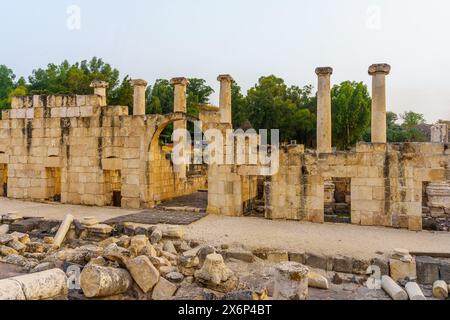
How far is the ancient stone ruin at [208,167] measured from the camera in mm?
11117

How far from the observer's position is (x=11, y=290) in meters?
5.61

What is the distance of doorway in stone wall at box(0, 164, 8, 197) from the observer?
17.6 meters

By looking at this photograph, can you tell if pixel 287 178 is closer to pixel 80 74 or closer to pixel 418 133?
pixel 80 74

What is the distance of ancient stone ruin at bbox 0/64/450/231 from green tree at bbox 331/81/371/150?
65.9 feet

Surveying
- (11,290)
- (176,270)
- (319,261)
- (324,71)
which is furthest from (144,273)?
(324,71)

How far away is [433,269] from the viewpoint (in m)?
7.65

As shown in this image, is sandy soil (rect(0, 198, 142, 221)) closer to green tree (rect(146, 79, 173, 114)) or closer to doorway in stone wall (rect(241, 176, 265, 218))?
doorway in stone wall (rect(241, 176, 265, 218))

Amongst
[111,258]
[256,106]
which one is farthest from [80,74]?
[111,258]

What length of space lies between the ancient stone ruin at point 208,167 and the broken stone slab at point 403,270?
11.9 ft

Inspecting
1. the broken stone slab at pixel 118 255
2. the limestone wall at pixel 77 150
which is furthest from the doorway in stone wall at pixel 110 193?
the broken stone slab at pixel 118 255

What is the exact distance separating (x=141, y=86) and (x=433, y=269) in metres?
13.9

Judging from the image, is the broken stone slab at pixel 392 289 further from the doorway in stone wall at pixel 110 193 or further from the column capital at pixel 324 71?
the doorway in stone wall at pixel 110 193

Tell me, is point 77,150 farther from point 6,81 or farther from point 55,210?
point 6,81

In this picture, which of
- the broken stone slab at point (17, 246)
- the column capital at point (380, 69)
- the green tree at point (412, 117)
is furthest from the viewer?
the green tree at point (412, 117)
